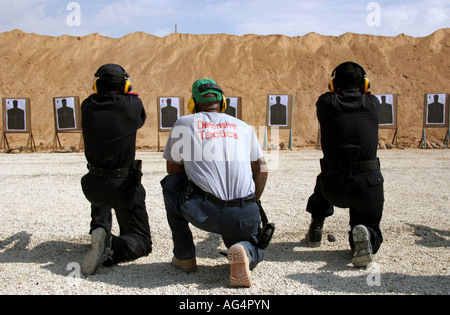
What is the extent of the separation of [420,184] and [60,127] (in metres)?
11.9

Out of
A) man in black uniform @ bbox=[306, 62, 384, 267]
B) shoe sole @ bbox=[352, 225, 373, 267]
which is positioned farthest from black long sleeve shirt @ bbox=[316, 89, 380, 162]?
shoe sole @ bbox=[352, 225, 373, 267]

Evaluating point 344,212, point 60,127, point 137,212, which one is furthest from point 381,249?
point 60,127

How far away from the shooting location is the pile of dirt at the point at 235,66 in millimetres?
22328

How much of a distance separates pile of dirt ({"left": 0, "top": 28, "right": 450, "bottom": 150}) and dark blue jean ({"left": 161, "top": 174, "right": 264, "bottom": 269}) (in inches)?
699

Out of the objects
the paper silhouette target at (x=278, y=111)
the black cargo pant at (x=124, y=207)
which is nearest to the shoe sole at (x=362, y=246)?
the black cargo pant at (x=124, y=207)

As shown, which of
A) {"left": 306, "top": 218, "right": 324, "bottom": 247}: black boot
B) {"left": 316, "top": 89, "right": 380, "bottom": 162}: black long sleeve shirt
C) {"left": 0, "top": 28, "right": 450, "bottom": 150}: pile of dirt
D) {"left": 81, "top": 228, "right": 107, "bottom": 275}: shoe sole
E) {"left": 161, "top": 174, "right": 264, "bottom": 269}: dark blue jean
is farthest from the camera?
{"left": 0, "top": 28, "right": 450, "bottom": 150}: pile of dirt

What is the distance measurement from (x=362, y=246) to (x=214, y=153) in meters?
1.26

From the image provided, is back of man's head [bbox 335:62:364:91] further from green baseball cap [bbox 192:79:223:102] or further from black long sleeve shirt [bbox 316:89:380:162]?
green baseball cap [bbox 192:79:223:102]

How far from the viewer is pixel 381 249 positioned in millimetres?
3619

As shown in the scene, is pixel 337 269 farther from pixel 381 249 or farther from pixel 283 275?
pixel 381 249

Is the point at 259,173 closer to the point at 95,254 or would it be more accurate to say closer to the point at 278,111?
the point at 95,254

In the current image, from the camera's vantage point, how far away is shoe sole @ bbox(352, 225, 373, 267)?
3059mm
